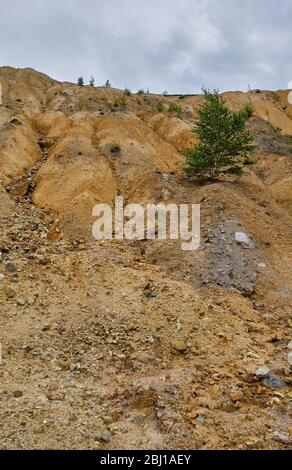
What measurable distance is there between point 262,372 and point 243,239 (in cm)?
520

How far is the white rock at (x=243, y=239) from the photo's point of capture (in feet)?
38.9

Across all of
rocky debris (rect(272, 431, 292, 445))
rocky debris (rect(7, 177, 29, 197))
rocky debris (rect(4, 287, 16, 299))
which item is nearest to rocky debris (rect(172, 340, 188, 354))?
rocky debris (rect(272, 431, 292, 445))

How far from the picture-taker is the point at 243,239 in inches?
472

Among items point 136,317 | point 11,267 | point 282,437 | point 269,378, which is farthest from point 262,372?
point 11,267

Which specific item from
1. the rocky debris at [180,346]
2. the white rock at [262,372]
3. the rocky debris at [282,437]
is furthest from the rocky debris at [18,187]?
the rocky debris at [282,437]

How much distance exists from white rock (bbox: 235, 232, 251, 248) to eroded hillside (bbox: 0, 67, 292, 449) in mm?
95

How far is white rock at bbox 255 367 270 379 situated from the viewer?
730 centimetres

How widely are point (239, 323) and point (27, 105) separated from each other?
23.2 metres

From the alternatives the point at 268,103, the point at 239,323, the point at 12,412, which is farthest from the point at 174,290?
the point at 268,103

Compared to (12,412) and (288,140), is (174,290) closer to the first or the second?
(12,412)

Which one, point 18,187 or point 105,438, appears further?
→ point 18,187

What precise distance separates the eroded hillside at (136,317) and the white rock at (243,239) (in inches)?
3.7

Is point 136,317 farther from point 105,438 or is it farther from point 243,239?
point 243,239

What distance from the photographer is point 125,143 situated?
68.6ft
